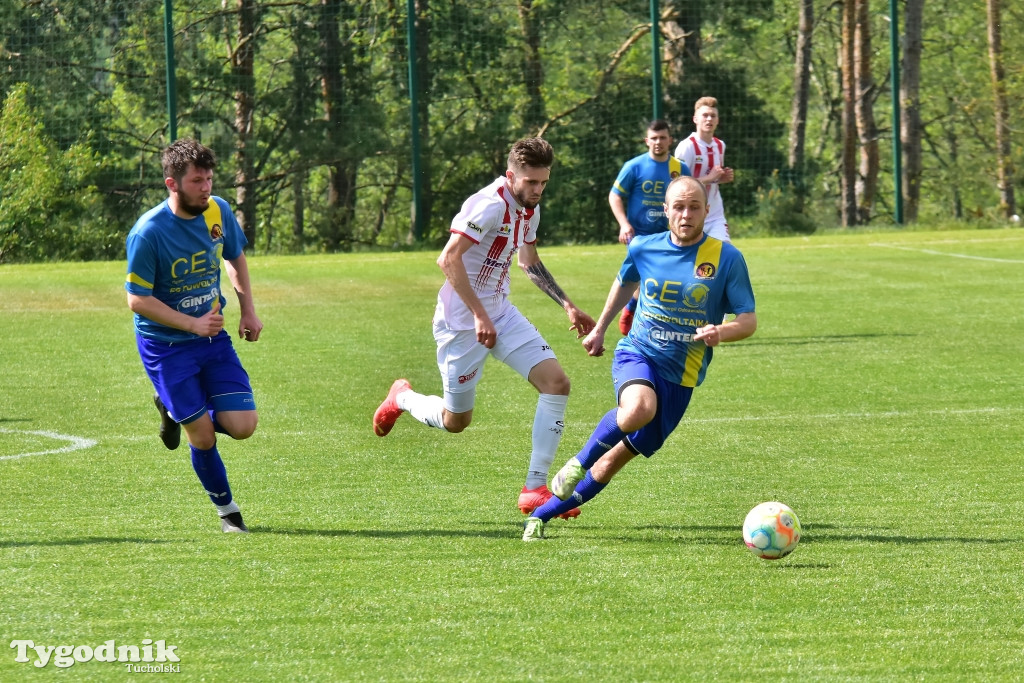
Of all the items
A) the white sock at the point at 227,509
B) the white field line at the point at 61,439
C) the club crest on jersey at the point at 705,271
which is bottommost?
the white field line at the point at 61,439

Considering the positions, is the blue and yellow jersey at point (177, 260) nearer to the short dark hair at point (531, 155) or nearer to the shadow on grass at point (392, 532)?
the shadow on grass at point (392, 532)

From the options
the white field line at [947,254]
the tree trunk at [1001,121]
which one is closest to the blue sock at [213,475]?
the white field line at [947,254]

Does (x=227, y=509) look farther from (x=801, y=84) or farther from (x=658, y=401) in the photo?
(x=801, y=84)

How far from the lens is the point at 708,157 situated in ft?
46.9

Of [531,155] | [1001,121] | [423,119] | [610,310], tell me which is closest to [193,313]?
[531,155]

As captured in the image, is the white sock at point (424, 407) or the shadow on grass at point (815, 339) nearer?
the white sock at point (424, 407)

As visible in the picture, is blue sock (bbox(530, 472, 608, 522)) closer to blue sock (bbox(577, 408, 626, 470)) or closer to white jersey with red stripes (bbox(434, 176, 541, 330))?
blue sock (bbox(577, 408, 626, 470))

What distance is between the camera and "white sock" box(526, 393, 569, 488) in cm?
695

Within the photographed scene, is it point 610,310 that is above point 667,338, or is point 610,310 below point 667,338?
above

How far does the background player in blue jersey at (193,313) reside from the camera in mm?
6543

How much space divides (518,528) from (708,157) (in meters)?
8.33

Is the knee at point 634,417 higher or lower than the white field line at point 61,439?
higher

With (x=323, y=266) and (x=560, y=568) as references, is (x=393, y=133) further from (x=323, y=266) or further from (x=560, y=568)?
(x=560, y=568)

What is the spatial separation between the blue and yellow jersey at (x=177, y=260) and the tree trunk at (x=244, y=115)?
62.2 ft
